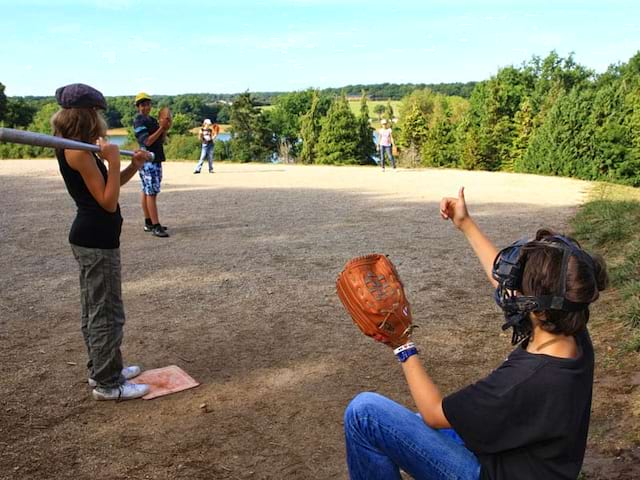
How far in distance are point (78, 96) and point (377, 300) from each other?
2312mm

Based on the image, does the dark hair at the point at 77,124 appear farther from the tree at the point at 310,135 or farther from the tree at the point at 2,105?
the tree at the point at 2,105

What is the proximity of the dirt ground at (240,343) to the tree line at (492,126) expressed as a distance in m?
2.52

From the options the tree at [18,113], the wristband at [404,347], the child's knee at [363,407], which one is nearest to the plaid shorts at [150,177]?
the child's knee at [363,407]

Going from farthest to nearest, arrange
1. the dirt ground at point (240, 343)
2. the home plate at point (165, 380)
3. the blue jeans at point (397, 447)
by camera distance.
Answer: the home plate at point (165, 380), the dirt ground at point (240, 343), the blue jeans at point (397, 447)

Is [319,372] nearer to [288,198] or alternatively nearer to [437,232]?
[437,232]

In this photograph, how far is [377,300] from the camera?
2311 millimetres

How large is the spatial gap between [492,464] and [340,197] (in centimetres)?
1222

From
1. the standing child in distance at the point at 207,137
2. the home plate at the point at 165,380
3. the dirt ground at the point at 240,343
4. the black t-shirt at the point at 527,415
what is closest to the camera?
the black t-shirt at the point at 527,415

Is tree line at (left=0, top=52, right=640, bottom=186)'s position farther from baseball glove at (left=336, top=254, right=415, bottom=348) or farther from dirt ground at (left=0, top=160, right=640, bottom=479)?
baseball glove at (left=336, top=254, right=415, bottom=348)

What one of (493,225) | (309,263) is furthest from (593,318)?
(493,225)

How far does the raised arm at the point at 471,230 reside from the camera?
9.05 ft

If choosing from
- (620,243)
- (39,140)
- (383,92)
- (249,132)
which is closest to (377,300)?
(39,140)

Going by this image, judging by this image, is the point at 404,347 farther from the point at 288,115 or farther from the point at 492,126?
the point at 288,115

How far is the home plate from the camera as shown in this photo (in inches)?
165
